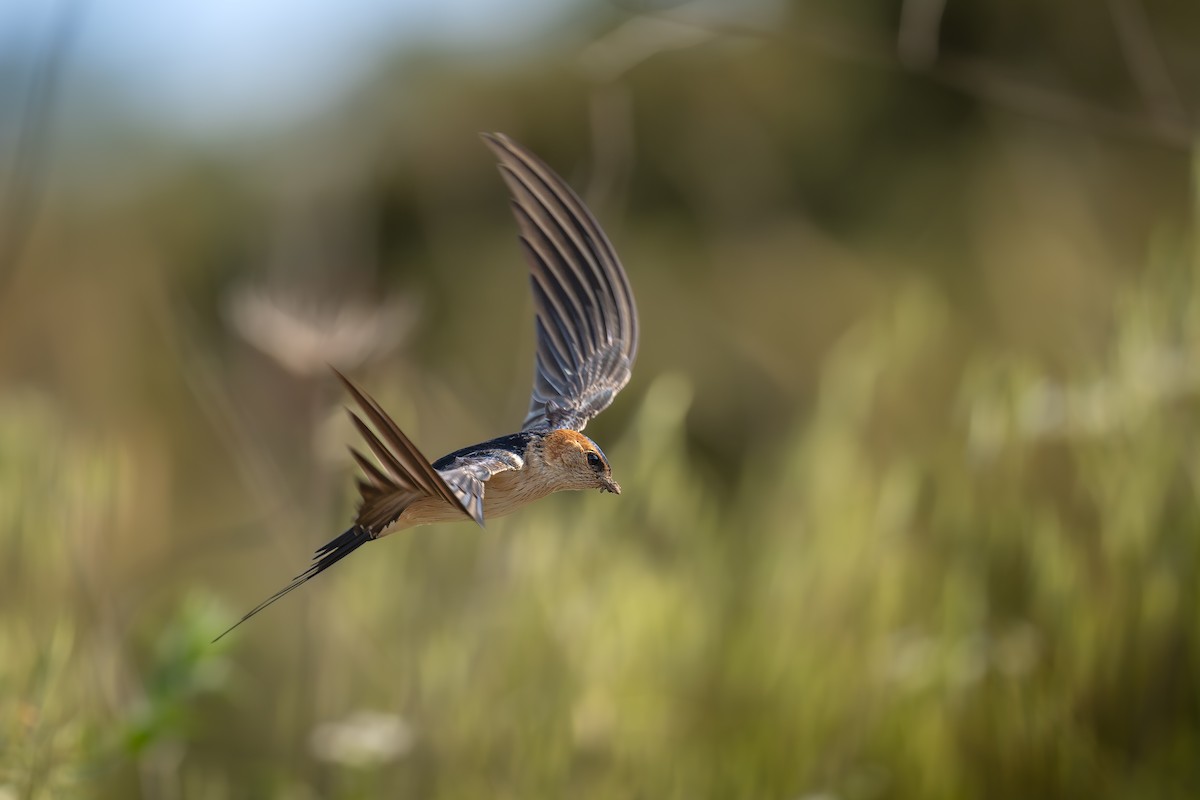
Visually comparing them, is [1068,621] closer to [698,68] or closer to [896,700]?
[896,700]

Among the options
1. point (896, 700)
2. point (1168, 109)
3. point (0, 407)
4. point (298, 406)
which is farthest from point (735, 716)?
point (298, 406)

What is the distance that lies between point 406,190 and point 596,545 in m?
1.97

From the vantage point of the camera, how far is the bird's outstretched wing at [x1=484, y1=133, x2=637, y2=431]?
42cm

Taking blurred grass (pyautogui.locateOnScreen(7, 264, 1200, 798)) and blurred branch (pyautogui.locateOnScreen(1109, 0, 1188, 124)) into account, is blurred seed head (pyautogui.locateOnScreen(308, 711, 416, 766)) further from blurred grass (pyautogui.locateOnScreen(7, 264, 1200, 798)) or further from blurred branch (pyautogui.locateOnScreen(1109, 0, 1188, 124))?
blurred branch (pyautogui.locateOnScreen(1109, 0, 1188, 124))

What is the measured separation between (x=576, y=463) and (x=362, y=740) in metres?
0.62

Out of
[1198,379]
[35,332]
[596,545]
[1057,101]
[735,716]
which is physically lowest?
[35,332]

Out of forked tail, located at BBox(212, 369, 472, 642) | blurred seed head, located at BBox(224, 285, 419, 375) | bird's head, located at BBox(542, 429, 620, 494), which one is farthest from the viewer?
blurred seed head, located at BBox(224, 285, 419, 375)

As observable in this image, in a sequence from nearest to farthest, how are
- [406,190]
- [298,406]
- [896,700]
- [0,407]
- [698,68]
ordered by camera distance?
[896,700] < [0,407] < [298,406] < [698,68] < [406,190]

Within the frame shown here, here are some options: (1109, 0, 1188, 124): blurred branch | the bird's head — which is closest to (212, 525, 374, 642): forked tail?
the bird's head

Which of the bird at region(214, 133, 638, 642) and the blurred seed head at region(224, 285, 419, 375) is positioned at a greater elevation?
the bird at region(214, 133, 638, 642)

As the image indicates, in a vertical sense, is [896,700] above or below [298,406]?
above

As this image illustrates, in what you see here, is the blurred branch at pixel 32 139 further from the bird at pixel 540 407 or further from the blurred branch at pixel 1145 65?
the blurred branch at pixel 1145 65

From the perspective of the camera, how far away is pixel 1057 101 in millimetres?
904

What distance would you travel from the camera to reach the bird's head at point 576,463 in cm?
39
